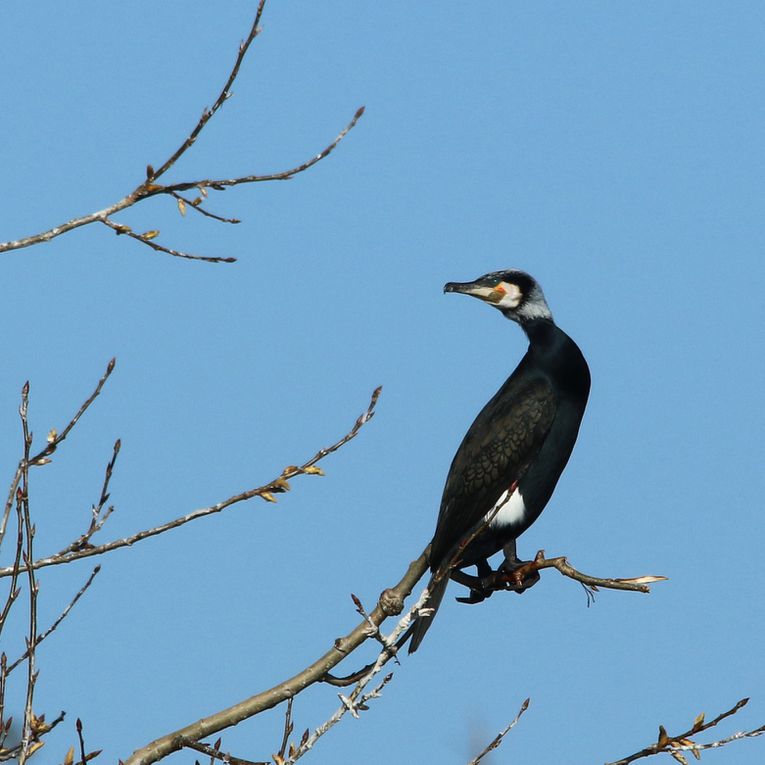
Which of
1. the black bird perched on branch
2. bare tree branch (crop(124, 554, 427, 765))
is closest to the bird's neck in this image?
the black bird perched on branch

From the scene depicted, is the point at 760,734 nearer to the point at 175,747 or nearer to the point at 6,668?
the point at 175,747

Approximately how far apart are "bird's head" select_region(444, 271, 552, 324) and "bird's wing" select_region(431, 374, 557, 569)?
546mm

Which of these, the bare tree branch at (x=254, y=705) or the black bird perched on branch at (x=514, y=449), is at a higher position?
the black bird perched on branch at (x=514, y=449)

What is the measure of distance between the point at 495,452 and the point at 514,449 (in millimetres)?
104

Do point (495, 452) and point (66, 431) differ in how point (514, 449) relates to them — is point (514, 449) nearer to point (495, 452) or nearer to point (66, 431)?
point (495, 452)

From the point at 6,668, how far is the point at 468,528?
10.8 ft

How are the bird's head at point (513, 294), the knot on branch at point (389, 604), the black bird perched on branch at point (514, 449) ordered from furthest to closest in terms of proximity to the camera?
the bird's head at point (513, 294), the black bird perched on branch at point (514, 449), the knot on branch at point (389, 604)

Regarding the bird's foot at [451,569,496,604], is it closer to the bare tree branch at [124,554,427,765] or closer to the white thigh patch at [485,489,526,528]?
the white thigh patch at [485,489,526,528]

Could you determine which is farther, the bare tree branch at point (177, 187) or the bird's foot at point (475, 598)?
the bird's foot at point (475, 598)

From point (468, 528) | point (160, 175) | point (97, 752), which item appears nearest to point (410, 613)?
point (97, 752)

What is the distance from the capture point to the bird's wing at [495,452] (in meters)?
6.65

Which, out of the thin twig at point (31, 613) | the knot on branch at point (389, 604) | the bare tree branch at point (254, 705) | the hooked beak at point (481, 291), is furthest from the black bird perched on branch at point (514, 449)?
the thin twig at point (31, 613)

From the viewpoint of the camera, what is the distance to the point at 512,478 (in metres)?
6.74

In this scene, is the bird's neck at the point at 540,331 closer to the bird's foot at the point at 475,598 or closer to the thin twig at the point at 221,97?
the bird's foot at the point at 475,598
